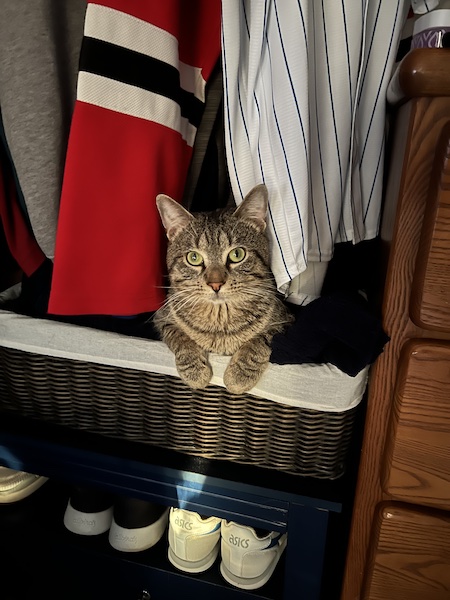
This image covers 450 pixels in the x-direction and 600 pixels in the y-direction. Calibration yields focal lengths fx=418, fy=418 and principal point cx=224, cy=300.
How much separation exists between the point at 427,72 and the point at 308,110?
168mm

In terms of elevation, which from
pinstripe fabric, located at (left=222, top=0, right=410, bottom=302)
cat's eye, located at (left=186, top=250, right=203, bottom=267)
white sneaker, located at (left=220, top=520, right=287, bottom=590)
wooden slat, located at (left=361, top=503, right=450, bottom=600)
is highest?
pinstripe fabric, located at (left=222, top=0, right=410, bottom=302)

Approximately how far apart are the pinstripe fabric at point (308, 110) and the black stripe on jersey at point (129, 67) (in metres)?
0.09

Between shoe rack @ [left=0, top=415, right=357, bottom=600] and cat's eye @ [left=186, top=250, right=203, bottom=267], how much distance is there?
0.38m

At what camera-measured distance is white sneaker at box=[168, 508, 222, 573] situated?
87cm

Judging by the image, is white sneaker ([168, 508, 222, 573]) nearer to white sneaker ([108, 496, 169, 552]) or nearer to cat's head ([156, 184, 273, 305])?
white sneaker ([108, 496, 169, 552])

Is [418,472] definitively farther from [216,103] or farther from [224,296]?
[216,103]

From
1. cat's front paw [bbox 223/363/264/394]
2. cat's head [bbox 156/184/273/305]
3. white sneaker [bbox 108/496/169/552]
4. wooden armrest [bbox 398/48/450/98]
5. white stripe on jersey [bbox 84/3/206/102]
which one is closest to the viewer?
wooden armrest [bbox 398/48/450/98]

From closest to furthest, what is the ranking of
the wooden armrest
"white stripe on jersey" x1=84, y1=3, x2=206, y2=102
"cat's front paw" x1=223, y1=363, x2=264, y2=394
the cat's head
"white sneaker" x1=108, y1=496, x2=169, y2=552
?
the wooden armrest < "white stripe on jersey" x1=84, y1=3, x2=206, y2=102 < "cat's front paw" x1=223, y1=363, x2=264, y2=394 < the cat's head < "white sneaker" x1=108, y1=496, x2=169, y2=552

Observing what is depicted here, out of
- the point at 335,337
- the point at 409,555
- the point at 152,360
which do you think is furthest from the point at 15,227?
the point at 409,555

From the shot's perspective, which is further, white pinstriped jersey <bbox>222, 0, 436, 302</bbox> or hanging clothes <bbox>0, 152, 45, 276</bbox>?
hanging clothes <bbox>0, 152, 45, 276</bbox>

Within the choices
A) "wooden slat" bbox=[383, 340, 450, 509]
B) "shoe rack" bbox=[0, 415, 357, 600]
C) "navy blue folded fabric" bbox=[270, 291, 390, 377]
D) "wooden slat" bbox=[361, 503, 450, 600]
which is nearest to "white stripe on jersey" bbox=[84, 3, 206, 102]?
"navy blue folded fabric" bbox=[270, 291, 390, 377]

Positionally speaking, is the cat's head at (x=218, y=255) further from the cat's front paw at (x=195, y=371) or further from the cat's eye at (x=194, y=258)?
the cat's front paw at (x=195, y=371)

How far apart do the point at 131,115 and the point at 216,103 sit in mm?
222

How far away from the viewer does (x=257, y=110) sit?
65 cm
